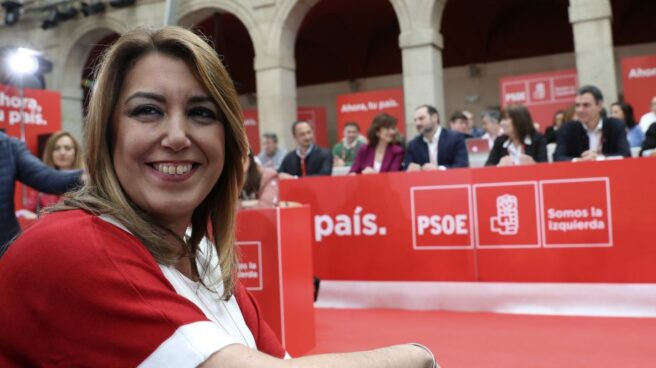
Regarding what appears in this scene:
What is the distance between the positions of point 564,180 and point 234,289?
409 centimetres

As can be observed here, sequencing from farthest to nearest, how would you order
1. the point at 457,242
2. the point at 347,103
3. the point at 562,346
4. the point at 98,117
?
the point at 347,103
the point at 457,242
the point at 562,346
the point at 98,117

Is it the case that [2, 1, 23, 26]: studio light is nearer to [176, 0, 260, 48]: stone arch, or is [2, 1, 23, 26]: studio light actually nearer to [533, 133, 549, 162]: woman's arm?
[176, 0, 260, 48]: stone arch

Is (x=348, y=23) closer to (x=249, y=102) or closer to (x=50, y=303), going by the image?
(x=249, y=102)

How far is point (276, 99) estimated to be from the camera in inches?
523

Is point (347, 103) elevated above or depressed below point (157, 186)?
above

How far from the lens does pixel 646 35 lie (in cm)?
1764

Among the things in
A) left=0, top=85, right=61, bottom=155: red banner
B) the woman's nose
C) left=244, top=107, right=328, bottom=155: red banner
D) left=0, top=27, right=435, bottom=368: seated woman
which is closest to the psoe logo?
left=0, top=27, right=435, bottom=368: seated woman

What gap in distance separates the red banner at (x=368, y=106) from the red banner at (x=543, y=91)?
8.49 ft

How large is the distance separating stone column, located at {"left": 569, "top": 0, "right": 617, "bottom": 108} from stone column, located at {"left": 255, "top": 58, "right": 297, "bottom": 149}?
6.17 metres

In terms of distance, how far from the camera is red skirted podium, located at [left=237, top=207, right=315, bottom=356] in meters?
3.92

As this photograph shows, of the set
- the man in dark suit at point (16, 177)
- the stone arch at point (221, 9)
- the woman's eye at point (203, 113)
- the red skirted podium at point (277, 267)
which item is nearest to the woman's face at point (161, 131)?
the woman's eye at point (203, 113)

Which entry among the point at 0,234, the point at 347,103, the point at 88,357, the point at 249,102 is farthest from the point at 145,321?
the point at 249,102

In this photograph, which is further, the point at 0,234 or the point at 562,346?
the point at 562,346

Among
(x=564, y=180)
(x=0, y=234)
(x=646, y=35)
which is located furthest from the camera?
(x=646, y=35)
